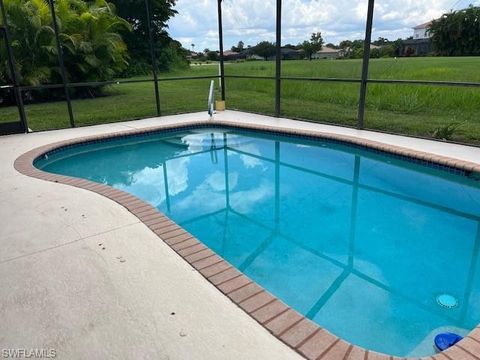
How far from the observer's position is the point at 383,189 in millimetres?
4215

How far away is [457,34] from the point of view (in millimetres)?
22656

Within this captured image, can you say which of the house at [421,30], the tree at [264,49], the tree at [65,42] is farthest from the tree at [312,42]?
the tree at [65,42]

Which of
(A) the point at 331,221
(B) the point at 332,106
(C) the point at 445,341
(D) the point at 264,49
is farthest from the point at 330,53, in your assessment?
(C) the point at 445,341

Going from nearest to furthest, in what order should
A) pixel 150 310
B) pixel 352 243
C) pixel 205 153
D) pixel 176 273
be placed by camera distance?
pixel 150 310 → pixel 176 273 → pixel 352 243 → pixel 205 153

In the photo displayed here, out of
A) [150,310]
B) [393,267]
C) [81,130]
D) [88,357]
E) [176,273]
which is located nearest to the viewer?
[88,357]

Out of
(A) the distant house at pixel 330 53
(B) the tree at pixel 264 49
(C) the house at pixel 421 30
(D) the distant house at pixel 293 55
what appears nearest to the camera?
(D) the distant house at pixel 293 55

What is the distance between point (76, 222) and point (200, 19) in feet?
27.3

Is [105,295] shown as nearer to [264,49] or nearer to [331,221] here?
[331,221]

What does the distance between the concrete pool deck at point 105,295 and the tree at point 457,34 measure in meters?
22.5

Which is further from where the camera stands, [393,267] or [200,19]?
[200,19]

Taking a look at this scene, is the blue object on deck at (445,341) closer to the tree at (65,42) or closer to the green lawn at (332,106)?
the green lawn at (332,106)

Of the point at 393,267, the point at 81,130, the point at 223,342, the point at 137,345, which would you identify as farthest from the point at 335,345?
the point at 81,130

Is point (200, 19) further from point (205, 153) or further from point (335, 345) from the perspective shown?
point (335, 345)

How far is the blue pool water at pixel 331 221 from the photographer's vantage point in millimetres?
2266
